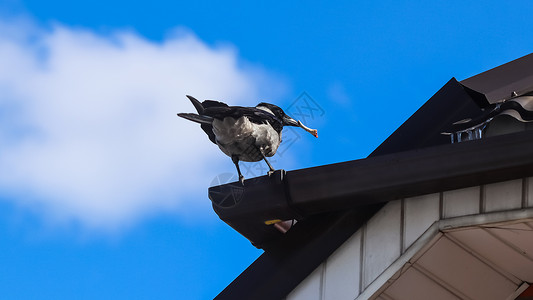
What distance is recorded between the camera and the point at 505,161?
3.75 metres

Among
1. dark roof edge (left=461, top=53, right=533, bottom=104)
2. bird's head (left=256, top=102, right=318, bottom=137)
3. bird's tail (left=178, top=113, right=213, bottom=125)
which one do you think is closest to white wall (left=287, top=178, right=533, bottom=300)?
dark roof edge (left=461, top=53, right=533, bottom=104)

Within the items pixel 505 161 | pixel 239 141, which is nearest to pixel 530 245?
pixel 505 161

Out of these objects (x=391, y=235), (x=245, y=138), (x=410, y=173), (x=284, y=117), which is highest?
(x=284, y=117)

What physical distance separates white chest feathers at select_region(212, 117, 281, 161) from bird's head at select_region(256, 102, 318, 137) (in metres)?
0.10

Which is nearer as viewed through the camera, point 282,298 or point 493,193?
point 493,193

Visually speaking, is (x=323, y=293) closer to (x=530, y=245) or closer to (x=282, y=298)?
(x=282, y=298)

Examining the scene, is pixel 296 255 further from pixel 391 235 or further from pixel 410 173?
pixel 410 173

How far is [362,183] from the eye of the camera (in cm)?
404

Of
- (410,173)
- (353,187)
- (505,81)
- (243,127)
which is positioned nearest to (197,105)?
(243,127)

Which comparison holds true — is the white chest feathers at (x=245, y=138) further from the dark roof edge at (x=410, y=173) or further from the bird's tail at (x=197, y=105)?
the dark roof edge at (x=410, y=173)

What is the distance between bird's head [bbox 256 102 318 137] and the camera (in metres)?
4.79

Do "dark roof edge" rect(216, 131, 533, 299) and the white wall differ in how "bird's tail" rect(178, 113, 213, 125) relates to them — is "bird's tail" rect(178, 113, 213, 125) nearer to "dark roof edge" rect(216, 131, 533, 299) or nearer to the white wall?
"dark roof edge" rect(216, 131, 533, 299)

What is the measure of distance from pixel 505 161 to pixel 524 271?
89cm

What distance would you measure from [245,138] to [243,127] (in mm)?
95
